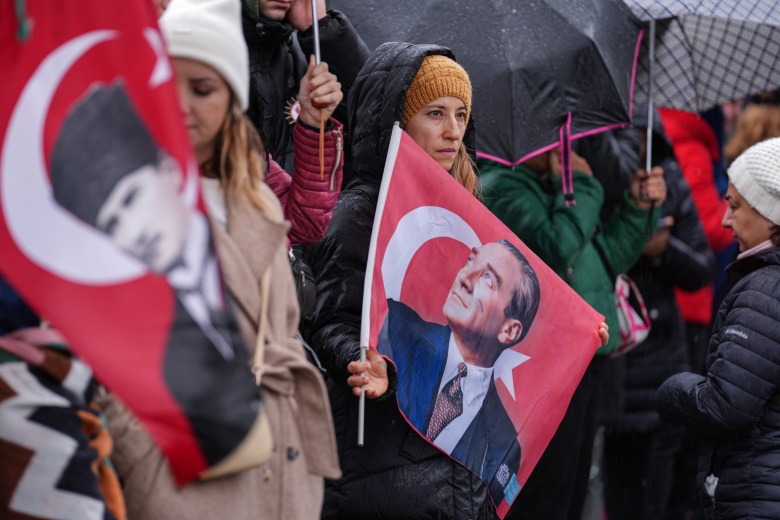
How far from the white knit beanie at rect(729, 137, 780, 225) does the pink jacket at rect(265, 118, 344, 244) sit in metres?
1.73

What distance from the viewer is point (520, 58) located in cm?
532

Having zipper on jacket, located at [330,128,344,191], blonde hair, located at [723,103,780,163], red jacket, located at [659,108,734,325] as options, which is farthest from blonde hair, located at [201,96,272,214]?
blonde hair, located at [723,103,780,163]

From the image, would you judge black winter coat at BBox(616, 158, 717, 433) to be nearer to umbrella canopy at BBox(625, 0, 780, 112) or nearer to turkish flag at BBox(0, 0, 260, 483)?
umbrella canopy at BBox(625, 0, 780, 112)

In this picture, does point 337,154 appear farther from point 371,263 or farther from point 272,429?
point 272,429

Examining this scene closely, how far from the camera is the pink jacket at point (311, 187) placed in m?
3.91

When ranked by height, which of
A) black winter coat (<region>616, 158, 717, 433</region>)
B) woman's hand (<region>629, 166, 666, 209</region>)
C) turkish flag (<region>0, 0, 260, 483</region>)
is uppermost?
turkish flag (<region>0, 0, 260, 483</region>)

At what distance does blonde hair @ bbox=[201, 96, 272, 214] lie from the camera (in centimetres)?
302

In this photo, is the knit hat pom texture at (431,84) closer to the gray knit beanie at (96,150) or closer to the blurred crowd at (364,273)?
the blurred crowd at (364,273)

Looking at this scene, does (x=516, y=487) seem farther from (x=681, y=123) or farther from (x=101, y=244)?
(x=681, y=123)

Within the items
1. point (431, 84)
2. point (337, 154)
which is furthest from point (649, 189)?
point (337, 154)

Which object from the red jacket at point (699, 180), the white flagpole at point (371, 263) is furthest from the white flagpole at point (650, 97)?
the white flagpole at point (371, 263)

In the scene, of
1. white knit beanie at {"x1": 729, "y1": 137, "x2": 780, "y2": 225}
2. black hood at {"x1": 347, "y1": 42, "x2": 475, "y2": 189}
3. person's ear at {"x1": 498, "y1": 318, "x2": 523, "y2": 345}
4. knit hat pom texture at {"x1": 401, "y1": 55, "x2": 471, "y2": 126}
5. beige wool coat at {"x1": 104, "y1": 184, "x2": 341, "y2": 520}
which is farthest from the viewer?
white knit beanie at {"x1": 729, "y1": 137, "x2": 780, "y2": 225}

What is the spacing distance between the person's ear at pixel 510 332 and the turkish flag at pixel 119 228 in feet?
5.84

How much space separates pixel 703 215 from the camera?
7.29 m
